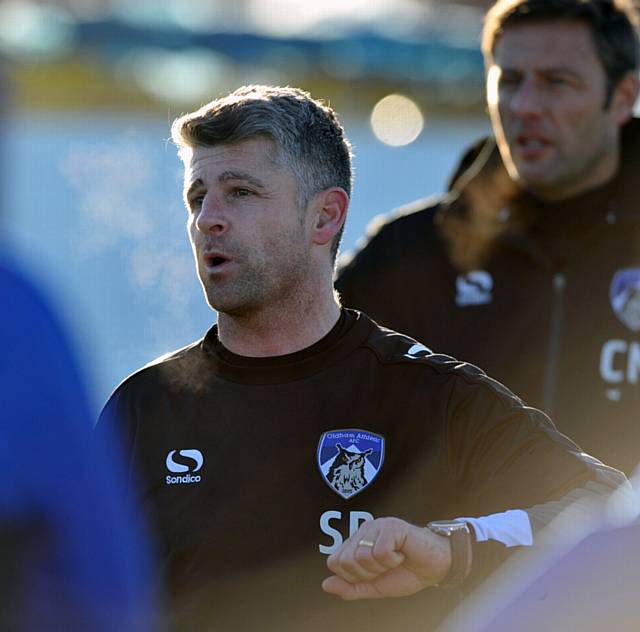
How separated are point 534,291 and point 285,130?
1.40 metres

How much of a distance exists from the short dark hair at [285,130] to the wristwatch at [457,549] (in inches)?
32.5

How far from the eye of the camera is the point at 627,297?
13.6ft

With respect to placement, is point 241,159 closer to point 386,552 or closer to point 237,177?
point 237,177

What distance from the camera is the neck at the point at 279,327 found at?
9.74ft

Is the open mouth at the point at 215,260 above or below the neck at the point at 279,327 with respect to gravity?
above

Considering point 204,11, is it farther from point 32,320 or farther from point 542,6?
point 32,320

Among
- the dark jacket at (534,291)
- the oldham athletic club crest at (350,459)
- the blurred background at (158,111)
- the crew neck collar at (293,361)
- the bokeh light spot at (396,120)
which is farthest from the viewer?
the bokeh light spot at (396,120)

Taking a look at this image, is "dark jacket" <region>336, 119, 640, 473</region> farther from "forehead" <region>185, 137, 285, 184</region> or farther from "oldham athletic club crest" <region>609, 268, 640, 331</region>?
"forehead" <region>185, 137, 285, 184</region>

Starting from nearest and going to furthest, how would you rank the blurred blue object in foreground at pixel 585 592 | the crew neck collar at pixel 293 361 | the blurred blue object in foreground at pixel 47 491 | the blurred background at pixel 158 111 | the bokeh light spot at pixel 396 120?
1. the blurred blue object in foreground at pixel 585 592
2. the blurred blue object in foreground at pixel 47 491
3. the crew neck collar at pixel 293 361
4. the blurred background at pixel 158 111
5. the bokeh light spot at pixel 396 120

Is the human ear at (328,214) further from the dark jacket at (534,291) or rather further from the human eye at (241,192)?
the dark jacket at (534,291)

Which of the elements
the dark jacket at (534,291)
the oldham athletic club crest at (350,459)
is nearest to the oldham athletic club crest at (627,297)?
the dark jacket at (534,291)

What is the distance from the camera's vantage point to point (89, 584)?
1.51 m

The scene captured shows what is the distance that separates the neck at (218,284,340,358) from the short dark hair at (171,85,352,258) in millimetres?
198

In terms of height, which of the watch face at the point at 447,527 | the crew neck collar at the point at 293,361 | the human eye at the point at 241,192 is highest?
the human eye at the point at 241,192
